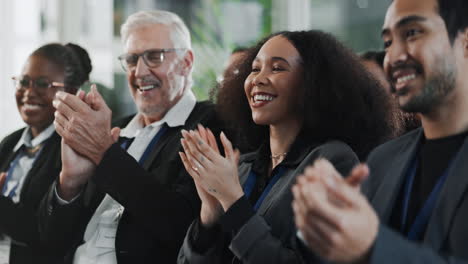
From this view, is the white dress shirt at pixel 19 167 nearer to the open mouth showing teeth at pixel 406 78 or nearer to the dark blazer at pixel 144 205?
the dark blazer at pixel 144 205

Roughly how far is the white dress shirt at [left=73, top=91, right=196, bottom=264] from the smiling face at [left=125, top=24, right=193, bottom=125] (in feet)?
0.21

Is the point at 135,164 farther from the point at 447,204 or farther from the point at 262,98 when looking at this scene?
the point at 447,204

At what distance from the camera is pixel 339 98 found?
6.36ft

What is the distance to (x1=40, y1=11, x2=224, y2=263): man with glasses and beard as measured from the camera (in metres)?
2.15

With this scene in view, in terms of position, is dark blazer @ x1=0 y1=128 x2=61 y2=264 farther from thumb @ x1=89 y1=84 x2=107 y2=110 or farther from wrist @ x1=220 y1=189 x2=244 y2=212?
wrist @ x1=220 y1=189 x2=244 y2=212

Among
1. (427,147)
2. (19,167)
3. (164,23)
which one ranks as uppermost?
(164,23)

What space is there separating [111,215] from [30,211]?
553 mm

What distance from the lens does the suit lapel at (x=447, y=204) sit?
120cm

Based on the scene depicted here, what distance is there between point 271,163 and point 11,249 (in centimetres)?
143

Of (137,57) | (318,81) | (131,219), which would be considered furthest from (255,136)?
(137,57)

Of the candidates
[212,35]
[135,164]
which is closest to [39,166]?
[135,164]

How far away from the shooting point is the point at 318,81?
196 cm

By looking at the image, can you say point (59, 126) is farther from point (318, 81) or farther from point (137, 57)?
point (318, 81)

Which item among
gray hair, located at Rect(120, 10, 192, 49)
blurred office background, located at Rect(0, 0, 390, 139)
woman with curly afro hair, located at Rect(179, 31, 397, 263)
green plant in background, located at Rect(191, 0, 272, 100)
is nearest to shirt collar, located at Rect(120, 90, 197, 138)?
gray hair, located at Rect(120, 10, 192, 49)
